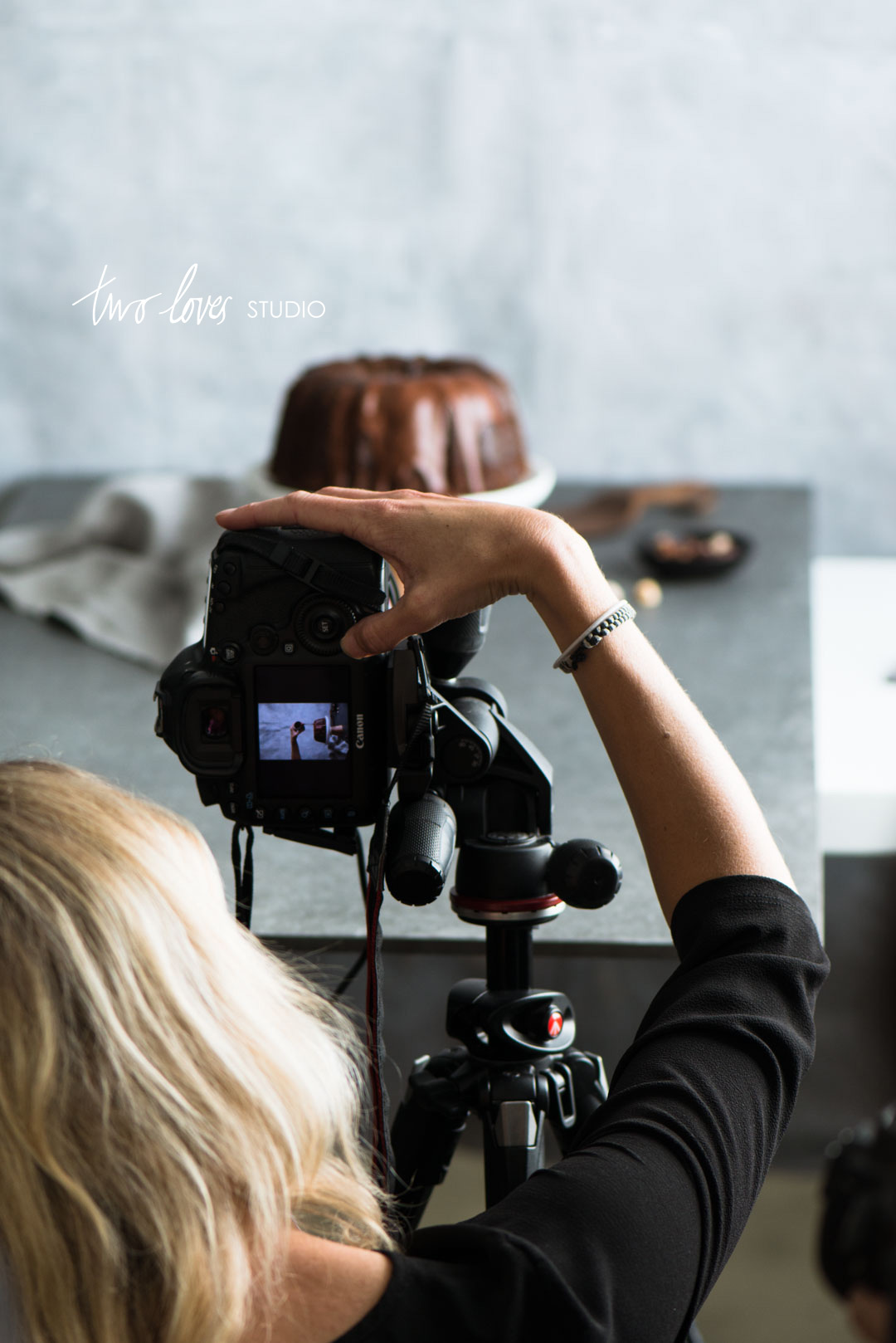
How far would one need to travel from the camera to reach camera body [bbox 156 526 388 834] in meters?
0.67

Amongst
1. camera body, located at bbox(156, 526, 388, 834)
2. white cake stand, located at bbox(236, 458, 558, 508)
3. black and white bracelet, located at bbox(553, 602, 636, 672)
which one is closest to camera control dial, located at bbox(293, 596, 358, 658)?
camera body, located at bbox(156, 526, 388, 834)

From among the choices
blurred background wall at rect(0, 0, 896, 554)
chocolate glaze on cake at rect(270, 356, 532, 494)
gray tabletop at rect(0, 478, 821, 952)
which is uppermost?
Answer: blurred background wall at rect(0, 0, 896, 554)

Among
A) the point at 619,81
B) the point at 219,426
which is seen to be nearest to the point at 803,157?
the point at 619,81

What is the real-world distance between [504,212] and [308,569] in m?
1.68

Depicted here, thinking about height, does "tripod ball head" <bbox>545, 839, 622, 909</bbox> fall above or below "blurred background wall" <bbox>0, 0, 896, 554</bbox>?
below

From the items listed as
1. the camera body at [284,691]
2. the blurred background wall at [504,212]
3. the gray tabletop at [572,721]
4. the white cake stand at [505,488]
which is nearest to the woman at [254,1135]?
the camera body at [284,691]

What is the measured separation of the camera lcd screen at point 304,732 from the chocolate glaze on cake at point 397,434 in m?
1.02

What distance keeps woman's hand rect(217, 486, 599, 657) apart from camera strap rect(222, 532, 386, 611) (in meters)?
0.01

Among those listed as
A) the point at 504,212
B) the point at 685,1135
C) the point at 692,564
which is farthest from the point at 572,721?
the point at 504,212

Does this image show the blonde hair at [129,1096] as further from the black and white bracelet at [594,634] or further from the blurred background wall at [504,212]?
the blurred background wall at [504,212]

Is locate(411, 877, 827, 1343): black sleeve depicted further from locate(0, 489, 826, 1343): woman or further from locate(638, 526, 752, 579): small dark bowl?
locate(638, 526, 752, 579): small dark bowl

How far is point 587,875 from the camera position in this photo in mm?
682

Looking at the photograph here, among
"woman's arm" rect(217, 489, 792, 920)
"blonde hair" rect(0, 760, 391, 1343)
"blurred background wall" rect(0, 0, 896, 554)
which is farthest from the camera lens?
"blurred background wall" rect(0, 0, 896, 554)

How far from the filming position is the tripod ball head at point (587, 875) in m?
0.68
